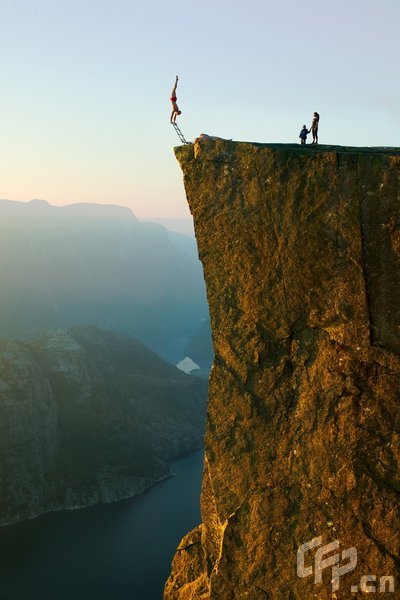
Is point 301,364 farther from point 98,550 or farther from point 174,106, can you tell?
point 98,550

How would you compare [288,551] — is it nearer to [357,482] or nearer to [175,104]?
[357,482]

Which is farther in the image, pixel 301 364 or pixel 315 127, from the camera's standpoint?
pixel 315 127

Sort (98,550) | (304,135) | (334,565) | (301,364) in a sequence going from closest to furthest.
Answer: (334,565) < (301,364) < (304,135) < (98,550)

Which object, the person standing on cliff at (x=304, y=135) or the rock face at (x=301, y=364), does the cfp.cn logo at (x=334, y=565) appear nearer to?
the rock face at (x=301, y=364)

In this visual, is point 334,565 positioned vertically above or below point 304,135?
below

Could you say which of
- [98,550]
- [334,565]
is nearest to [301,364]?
[334,565]
